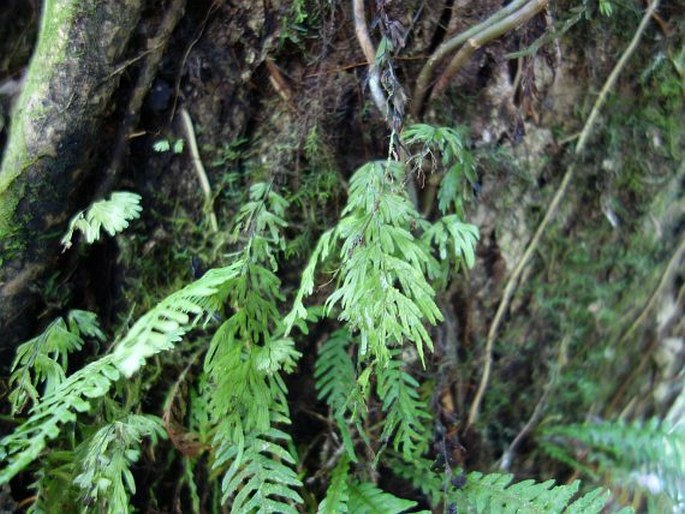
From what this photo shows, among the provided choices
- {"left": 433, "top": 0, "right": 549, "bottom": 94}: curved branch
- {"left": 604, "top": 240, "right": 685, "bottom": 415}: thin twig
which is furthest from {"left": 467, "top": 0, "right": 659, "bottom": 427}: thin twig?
{"left": 604, "top": 240, "right": 685, "bottom": 415}: thin twig

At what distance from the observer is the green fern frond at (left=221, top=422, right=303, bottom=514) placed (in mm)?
1225

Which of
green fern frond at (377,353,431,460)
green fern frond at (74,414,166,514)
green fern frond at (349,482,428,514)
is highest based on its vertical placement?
green fern frond at (74,414,166,514)

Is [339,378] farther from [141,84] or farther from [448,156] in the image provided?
[141,84]

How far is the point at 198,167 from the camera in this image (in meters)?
A: 1.56

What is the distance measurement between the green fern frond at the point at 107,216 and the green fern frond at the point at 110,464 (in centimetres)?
42

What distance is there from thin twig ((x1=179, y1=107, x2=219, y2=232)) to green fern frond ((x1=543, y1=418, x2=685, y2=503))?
117cm

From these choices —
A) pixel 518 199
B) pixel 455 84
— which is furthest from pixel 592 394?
pixel 455 84

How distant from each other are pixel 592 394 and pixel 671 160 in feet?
2.48

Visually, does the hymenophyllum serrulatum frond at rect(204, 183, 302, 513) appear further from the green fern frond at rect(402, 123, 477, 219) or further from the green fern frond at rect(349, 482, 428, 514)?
the green fern frond at rect(402, 123, 477, 219)

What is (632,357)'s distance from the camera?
2021mm

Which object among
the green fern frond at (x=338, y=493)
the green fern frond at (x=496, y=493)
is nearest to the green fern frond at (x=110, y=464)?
the green fern frond at (x=338, y=493)

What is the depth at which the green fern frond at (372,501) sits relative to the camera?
132cm

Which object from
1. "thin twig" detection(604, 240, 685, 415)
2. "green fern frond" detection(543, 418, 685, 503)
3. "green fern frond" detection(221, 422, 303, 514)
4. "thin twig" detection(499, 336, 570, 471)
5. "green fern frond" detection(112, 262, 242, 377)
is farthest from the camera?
"thin twig" detection(604, 240, 685, 415)

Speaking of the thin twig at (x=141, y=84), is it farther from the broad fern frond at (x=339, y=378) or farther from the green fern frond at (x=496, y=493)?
the green fern frond at (x=496, y=493)
